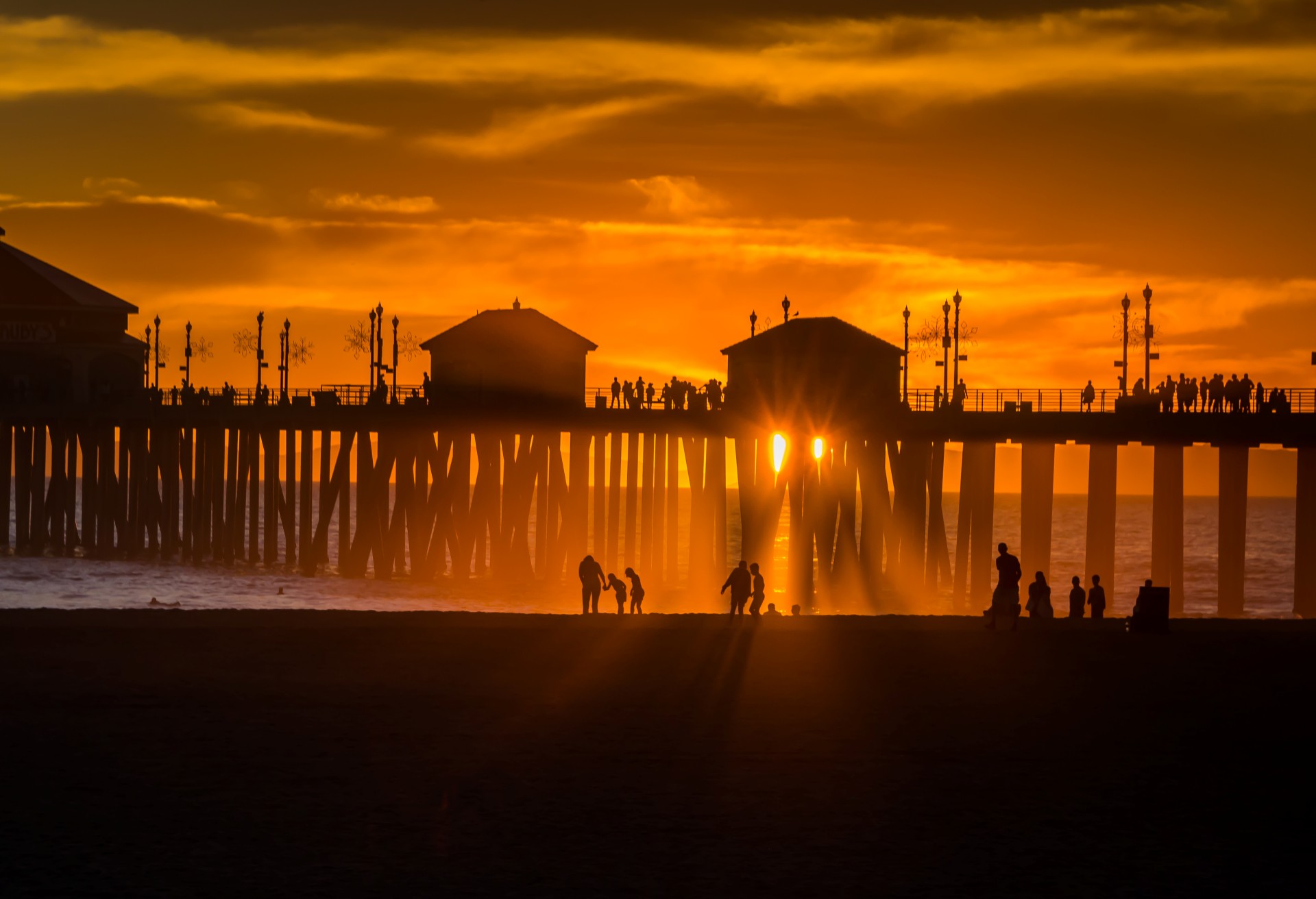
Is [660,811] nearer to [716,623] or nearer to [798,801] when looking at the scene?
[798,801]

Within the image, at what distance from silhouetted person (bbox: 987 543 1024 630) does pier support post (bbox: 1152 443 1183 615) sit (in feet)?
73.8

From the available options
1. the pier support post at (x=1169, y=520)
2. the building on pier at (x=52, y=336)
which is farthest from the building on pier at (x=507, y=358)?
the pier support post at (x=1169, y=520)

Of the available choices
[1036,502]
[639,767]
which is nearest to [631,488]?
[1036,502]

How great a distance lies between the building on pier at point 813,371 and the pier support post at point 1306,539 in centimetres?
1405

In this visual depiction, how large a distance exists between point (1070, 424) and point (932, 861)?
40655 millimetres

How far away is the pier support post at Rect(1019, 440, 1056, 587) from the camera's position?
4859 centimetres

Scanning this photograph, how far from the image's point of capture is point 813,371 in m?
57.5

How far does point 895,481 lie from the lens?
176ft

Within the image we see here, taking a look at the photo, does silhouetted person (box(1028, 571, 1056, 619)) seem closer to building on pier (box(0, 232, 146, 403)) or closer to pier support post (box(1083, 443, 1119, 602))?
pier support post (box(1083, 443, 1119, 602))

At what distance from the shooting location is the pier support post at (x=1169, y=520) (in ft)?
154

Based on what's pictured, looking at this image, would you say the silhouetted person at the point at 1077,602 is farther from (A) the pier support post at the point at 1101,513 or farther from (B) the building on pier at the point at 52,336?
Result: (B) the building on pier at the point at 52,336

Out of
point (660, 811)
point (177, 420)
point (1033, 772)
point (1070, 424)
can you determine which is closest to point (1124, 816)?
point (1033, 772)

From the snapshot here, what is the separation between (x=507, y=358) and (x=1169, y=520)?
1036 inches

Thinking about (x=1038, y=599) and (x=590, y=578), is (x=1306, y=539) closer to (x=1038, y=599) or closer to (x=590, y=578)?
(x=1038, y=599)
